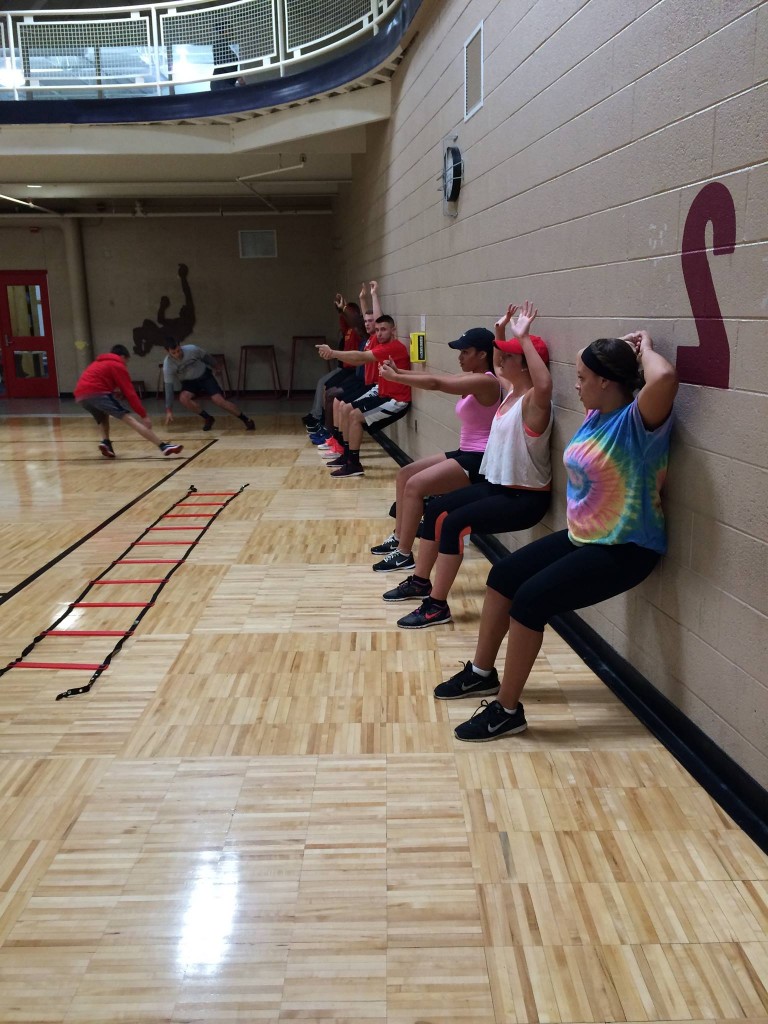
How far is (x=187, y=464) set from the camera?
7.76 metres

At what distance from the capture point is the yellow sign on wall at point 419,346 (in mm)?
6207

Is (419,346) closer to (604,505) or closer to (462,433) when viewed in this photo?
(462,433)

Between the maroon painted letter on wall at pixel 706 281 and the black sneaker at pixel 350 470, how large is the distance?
187 inches

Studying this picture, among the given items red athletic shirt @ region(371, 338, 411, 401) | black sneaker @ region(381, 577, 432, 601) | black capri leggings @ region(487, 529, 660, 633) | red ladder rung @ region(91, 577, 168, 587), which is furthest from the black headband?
red athletic shirt @ region(371, 338, 411, 401)

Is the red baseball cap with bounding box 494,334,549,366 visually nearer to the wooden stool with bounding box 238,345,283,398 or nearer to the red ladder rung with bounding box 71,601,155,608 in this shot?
the red ladder rung with bounding box 71,601,155,608

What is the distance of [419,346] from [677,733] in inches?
166

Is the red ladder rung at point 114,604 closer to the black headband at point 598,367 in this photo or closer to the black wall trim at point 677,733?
the black wall trim at point 677,733

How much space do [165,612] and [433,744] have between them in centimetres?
174

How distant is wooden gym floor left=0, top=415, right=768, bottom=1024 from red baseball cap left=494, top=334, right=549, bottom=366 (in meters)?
1.18

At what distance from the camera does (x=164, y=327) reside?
14211 mm

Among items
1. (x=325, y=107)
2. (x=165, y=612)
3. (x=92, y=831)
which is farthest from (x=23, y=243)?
(x=92, y=831)

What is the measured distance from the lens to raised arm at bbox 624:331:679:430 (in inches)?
91.7

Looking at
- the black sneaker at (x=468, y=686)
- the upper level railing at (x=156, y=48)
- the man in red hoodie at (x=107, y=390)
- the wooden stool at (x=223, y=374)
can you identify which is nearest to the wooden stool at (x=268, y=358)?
the wooden stool at (x=223, y=374)

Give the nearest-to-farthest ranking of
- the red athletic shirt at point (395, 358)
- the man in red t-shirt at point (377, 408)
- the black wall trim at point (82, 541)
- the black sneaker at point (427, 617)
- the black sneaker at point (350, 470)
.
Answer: the black sneaker at point (427, 617) < the black wall trim at point (82, 541) < the red athletic shirt at point (395, 358) < the man in red t-shirt at point (377, 408) < the black sneaker at point (350, 470)
